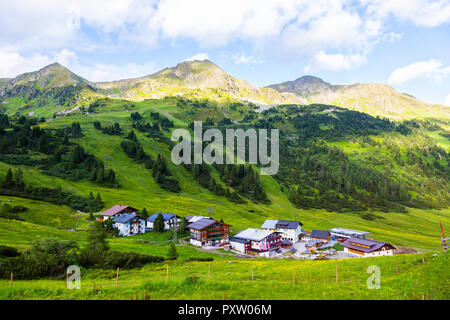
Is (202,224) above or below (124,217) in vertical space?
below

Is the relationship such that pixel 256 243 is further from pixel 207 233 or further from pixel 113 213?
pixel 113 213

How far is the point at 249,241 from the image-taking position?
8369cm

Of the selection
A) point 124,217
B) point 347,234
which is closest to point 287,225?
point 347,234

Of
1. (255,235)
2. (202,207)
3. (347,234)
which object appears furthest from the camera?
(202,207)

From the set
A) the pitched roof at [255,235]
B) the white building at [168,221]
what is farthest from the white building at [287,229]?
the white building at [168,221]

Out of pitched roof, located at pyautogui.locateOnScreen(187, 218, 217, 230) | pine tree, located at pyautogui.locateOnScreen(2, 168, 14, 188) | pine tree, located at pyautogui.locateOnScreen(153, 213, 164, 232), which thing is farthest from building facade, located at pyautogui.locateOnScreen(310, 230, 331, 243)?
pine tree, located at pyautogui.locateOnScreen(2, 168, 14, 188)

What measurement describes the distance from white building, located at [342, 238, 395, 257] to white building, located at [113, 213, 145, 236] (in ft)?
268

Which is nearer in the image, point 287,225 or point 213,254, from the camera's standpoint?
point 213,254

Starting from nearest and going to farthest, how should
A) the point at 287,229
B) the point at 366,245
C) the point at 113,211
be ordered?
the point at 366,245 → the point at 113,211 → the point at 287,229

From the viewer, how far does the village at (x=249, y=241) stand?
8125cm

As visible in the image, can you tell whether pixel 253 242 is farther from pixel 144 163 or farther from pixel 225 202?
pixel 144 163

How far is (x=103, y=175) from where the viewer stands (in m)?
142

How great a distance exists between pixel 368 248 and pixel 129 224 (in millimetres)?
88475
